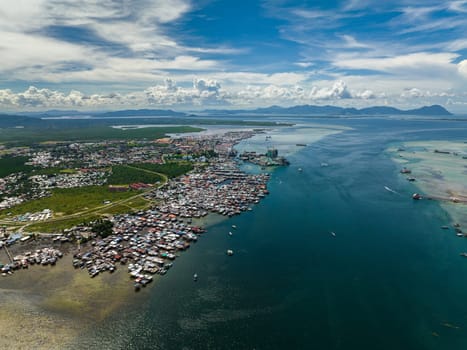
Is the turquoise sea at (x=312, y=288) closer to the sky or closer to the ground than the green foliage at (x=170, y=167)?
closer to the ground

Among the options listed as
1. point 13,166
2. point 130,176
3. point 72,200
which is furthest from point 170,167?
point 13,166

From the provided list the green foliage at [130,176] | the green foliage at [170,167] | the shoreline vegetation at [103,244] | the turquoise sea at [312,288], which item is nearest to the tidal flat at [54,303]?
the shoreline vegetation at [103,244]

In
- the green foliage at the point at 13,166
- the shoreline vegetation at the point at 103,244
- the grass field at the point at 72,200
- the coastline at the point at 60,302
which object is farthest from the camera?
the green foliage at the point at 13,166

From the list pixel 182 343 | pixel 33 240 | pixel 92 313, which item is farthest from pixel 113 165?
pixel 182 343

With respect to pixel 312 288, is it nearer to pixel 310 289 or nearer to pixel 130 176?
→ pixel 310 289

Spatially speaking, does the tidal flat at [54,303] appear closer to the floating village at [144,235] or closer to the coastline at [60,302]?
the coastline at [60,302]

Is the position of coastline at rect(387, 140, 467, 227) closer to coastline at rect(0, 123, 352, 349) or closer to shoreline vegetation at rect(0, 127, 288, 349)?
shoreline vegetation at rect(0, 127, 288, 349)
